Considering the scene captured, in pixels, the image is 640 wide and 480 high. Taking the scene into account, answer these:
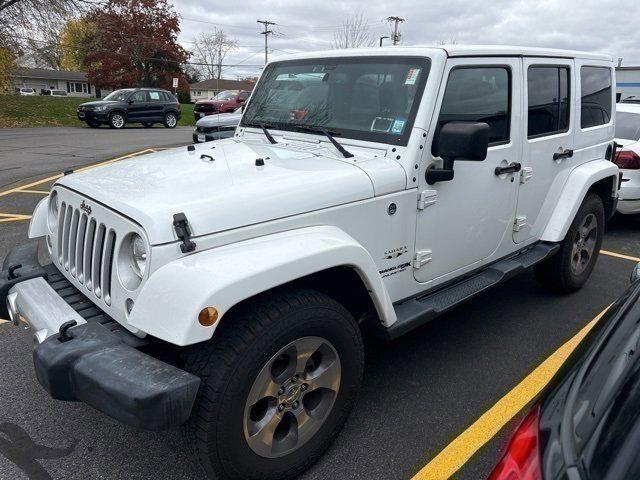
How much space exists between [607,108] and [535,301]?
1.93 m

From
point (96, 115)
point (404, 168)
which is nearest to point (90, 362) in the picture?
point (404, 168)

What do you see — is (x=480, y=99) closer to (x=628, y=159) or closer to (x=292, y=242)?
(x=292, y=242)

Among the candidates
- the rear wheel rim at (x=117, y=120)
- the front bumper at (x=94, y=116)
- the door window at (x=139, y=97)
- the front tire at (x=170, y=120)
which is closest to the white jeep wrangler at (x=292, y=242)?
the front bumper at (x=94, y=116)

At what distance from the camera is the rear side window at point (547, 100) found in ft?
12.3

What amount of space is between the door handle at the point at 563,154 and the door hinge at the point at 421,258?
1.65 metres

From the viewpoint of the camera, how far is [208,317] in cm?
194

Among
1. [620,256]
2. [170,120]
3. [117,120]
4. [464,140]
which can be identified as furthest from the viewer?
[170,120]

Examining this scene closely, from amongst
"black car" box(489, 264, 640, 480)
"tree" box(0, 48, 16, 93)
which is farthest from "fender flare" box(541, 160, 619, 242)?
"tree" box(0, 48, 16, 93)

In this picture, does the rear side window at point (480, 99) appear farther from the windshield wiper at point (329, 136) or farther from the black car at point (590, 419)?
the black car at point (590, 419)

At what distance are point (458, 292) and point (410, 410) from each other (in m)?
0.79

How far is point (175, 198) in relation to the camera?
2.29 meters

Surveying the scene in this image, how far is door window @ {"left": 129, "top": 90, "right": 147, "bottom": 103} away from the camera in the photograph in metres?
22.3

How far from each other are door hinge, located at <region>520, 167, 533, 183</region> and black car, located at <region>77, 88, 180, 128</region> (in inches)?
824

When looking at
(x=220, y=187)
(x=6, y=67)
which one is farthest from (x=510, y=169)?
(x=6, y=67)
